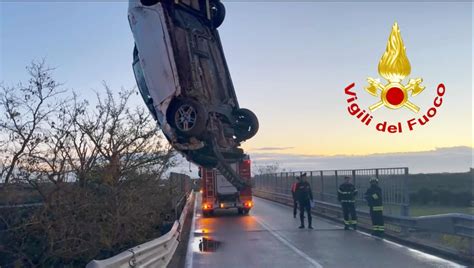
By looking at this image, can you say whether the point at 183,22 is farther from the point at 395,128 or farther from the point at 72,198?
the point at 395,128

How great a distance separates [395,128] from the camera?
37.0 ft

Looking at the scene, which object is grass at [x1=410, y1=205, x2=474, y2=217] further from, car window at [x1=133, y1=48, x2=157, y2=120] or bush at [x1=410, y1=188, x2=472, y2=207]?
car window at [x1=133, y1=48, x2=157, y2=120]

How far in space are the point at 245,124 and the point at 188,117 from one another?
4.36 feet

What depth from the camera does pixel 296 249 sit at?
13164 mm

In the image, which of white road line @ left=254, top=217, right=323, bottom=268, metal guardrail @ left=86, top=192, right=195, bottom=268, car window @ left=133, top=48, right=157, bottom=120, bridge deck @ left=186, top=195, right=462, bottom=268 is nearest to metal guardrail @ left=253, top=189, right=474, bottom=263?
bridge deck @ left=186, top=195, right=462, bottom=268

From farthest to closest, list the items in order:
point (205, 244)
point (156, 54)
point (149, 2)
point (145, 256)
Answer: point (205, 244) → point (145, 256) → point (149, 2) → point (156, 54)

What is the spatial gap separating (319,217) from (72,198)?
14.5 metres

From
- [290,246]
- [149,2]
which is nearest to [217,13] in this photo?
[149,2]

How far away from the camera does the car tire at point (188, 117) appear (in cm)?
681

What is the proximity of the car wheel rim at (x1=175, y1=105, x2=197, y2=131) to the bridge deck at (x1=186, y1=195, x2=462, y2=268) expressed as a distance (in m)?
5.09

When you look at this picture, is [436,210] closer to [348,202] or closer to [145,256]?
[348,202]

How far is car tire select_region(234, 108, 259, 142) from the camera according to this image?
7.93 meters

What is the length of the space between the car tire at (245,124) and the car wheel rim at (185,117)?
1157 mm

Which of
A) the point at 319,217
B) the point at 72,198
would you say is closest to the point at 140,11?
the point at 72,198
